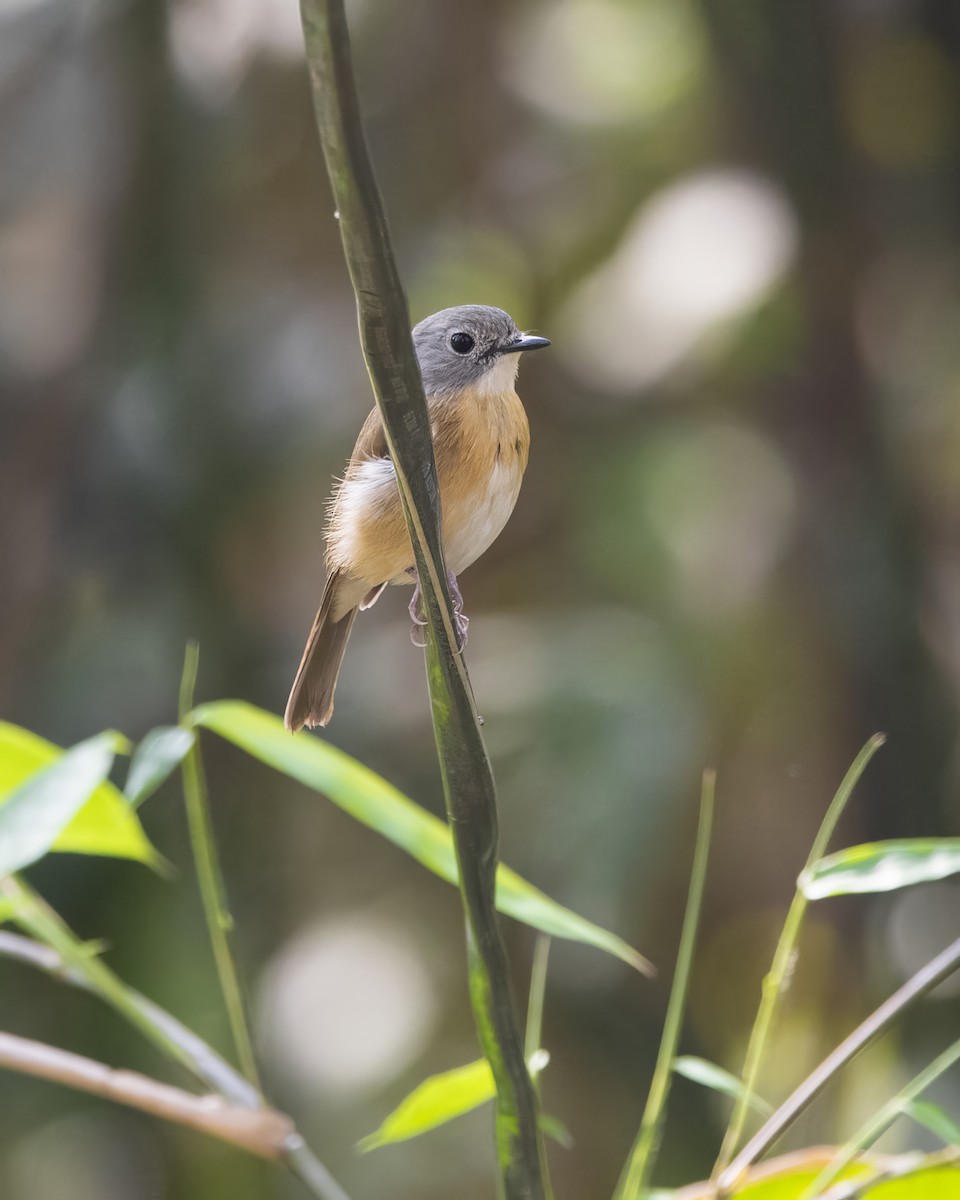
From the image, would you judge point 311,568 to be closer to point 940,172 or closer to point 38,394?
point 38,394

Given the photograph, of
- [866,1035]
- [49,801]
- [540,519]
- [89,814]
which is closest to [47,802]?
[49,801]

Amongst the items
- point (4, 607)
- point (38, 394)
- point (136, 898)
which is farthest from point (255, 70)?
point (136, 898)

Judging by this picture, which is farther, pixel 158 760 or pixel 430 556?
pixel 158 760

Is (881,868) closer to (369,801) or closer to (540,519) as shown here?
(369,801)

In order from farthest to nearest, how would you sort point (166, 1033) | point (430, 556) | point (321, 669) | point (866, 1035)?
point (321, 669), point (166, 1033), point (866, 1035), point (430, 556)

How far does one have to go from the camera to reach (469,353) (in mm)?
761

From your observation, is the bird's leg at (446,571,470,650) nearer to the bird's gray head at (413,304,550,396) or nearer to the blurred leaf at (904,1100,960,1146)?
the bird's gray head at (413,304,550,396)

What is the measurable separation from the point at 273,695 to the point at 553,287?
64 cm

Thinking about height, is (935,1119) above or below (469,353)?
below

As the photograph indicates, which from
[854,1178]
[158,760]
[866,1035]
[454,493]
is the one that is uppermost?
[454,493]

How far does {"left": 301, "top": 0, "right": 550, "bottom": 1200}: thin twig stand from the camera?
255 mm

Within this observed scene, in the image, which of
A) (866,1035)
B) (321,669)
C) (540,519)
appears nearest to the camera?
(866,1035)

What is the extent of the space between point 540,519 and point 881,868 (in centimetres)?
104

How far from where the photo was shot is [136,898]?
163 centimetres
